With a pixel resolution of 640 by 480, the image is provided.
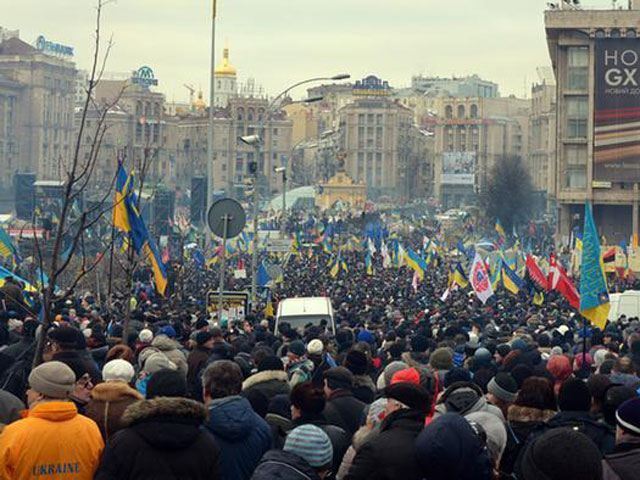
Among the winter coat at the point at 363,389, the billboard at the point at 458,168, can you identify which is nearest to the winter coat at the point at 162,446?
the winter coat at the point at 363,389

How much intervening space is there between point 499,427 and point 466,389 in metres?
0.48

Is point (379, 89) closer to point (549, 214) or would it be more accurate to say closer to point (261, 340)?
point (549, 214)

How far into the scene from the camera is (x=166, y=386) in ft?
25.8

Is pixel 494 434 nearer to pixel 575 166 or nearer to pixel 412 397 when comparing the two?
pixel 412 397

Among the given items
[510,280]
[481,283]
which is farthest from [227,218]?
[510,280]

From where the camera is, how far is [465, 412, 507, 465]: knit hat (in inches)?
333

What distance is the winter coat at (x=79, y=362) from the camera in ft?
31.8

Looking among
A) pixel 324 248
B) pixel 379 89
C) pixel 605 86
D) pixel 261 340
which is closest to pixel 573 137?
pixel 605 86

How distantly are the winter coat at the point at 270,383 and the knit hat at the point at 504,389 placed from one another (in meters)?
1.48

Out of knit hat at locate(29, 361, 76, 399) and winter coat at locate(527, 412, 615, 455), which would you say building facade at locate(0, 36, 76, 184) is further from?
knit hat at locate(29, 361, 76, 399)

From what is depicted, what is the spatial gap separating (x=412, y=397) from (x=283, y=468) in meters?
0.81

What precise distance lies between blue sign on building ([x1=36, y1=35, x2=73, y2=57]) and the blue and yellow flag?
6566 inches

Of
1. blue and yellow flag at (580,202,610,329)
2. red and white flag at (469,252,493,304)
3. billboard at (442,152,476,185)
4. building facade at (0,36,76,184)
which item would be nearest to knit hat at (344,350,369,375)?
blue and yellow flag at (580,202,610,329)

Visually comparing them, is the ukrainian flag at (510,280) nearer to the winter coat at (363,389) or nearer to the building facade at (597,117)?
the winter coat at (363,389)
